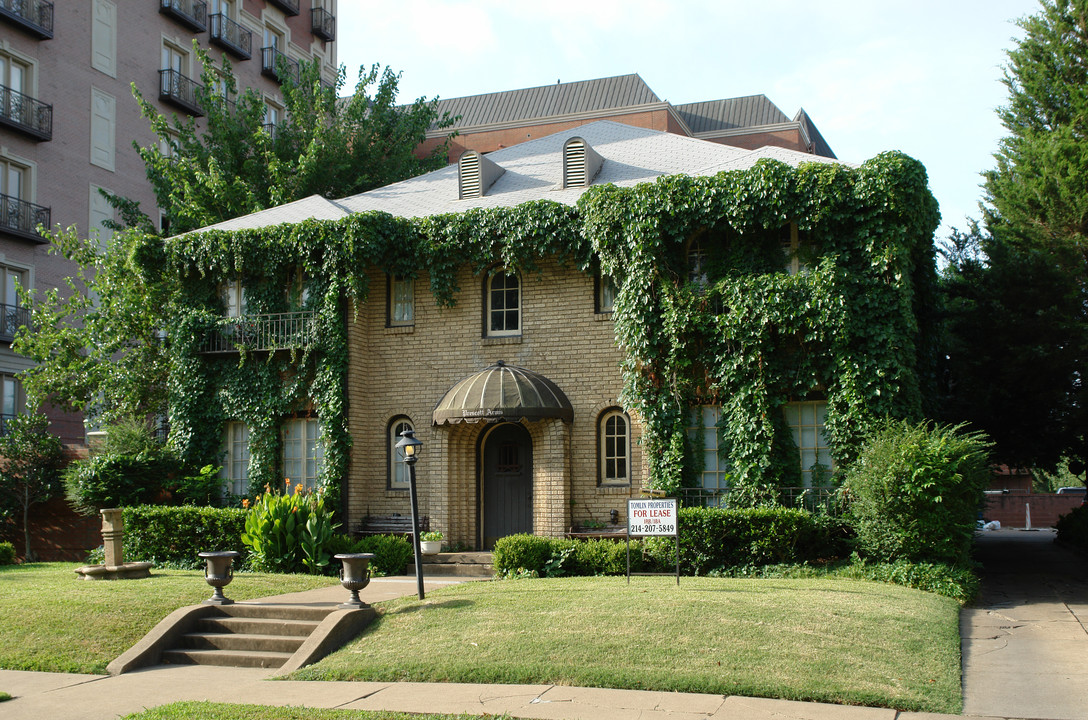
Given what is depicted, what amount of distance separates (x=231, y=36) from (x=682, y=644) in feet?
113

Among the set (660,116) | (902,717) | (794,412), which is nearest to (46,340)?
(794,412)

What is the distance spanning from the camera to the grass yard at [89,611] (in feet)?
37.2

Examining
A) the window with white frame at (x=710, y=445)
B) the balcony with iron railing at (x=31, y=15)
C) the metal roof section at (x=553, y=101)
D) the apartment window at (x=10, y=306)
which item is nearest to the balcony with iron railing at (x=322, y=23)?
the metal roof section at (x=553, y=101)

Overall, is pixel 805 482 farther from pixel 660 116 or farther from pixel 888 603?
pixel 660 116

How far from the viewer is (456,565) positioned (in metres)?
18.3

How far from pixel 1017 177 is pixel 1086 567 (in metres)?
9.46

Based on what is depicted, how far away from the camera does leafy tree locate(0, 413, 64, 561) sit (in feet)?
73.8

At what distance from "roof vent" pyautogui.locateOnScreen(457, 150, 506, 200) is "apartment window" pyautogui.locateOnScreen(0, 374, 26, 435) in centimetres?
1564

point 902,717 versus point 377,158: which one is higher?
point 377,158

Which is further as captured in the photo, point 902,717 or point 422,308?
point 422,308

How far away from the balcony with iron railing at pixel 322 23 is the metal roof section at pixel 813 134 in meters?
21.6

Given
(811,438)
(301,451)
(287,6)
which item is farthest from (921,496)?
(287,6)

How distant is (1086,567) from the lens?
754 inches

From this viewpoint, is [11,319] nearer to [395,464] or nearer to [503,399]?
[395,464]
